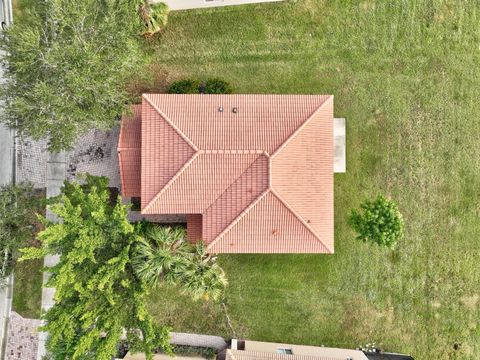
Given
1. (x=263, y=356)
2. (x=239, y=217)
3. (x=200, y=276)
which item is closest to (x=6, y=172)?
(x=200, y=276)

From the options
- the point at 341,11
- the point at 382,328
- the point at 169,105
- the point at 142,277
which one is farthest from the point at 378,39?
the point at 142,277

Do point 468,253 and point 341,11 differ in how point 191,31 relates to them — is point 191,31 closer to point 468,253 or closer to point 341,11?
point 341,11

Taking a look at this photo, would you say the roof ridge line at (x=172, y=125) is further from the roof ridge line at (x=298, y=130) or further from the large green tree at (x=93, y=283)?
the large green tree at (x=93, y=283)

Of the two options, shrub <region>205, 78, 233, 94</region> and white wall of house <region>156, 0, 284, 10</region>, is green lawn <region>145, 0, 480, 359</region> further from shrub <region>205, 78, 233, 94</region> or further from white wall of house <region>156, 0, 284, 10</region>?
shrub <region>205, 78, 233, 94</region>

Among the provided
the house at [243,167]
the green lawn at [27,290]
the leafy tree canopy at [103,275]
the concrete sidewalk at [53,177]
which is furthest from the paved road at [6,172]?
the house at [243,167]

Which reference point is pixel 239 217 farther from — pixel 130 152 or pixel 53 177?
pixel 53 177

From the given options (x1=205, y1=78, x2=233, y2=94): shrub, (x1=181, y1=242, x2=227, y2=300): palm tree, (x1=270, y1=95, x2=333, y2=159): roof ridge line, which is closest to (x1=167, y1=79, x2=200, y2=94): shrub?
(x1=205, y1=78, x2=233, y2=94): shrub

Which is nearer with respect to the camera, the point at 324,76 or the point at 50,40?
the point at 50,40
